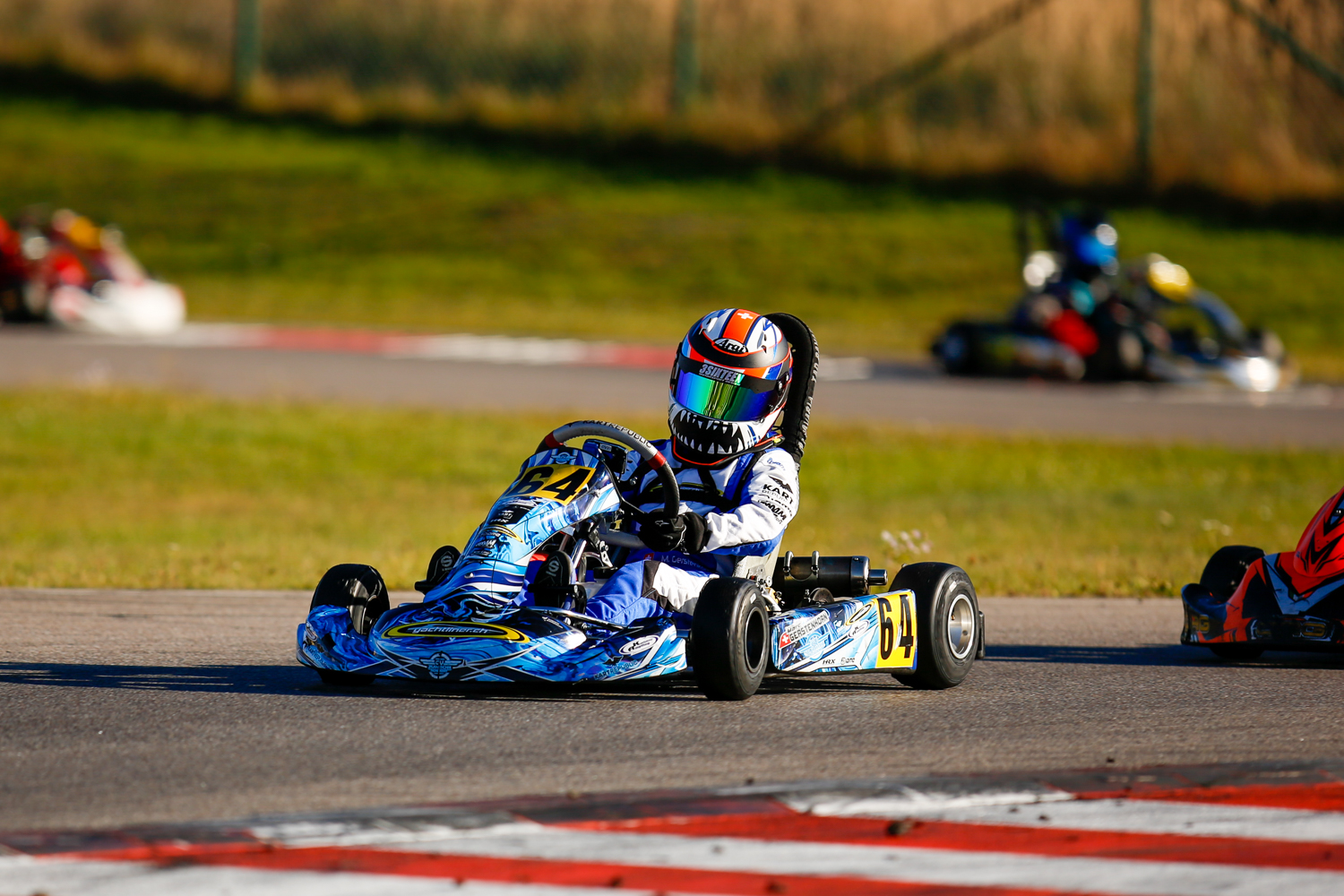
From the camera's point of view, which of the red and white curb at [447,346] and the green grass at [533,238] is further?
the green grass at [533,238]

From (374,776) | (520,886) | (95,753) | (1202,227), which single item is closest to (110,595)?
(95,753)

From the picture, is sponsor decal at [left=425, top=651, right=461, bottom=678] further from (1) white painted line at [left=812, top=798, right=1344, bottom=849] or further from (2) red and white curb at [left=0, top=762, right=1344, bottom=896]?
(1) white painted line at [left=812, top=798, right=1344, bottom=849]

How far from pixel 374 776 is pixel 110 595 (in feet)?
13.7

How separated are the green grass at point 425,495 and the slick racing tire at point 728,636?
3597 mm

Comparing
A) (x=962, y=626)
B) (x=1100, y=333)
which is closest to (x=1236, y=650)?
(x=962, y=626)

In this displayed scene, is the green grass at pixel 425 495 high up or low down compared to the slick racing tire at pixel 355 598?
up

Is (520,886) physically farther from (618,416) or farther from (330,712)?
(618,416)

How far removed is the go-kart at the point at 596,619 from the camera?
5.84 meters

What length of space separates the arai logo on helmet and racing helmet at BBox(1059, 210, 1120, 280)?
1458cm

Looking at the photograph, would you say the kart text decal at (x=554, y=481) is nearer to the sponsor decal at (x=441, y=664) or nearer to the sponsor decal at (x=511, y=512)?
the sponsor decal at (x=511, y=512)

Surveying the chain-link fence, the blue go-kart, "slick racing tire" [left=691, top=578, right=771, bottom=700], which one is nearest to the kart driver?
the blue go-kart

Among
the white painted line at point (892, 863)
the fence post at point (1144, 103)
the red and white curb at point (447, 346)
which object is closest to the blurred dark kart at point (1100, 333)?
the red and white curb at point (447, 346)

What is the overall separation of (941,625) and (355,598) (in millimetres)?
1976

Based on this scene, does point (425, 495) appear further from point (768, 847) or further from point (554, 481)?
point (768, 847)
